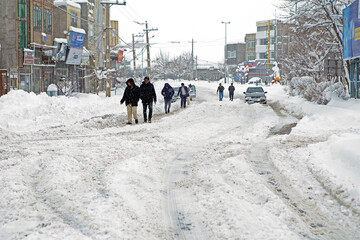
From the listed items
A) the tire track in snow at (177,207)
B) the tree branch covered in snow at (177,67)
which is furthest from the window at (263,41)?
the tire track in snow at (177,207)

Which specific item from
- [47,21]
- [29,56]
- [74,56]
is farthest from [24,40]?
[74,56]

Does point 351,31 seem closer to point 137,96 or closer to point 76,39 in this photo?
point 137,96

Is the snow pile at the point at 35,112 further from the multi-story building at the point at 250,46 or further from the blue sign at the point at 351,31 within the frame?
the multi-story building at the point at 250,46

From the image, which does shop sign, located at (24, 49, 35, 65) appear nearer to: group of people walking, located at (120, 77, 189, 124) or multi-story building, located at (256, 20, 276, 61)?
group of people walking, located at (120, 77, 189, 124)

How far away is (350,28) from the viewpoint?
25844mm

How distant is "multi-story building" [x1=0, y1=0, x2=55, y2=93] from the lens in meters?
32.7

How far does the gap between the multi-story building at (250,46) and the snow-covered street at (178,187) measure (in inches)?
4217

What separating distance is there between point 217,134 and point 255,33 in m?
106

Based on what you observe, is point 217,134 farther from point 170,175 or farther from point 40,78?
point 40,78

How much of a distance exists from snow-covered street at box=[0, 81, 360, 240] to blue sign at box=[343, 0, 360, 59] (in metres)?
13.9

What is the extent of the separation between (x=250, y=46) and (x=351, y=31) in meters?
94.3

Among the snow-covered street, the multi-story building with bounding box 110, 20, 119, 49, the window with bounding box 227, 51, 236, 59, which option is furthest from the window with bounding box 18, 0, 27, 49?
the window with bounding box 227, 51, 236, 59

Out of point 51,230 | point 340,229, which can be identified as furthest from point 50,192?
point 340,229

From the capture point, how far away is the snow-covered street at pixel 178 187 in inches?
194
